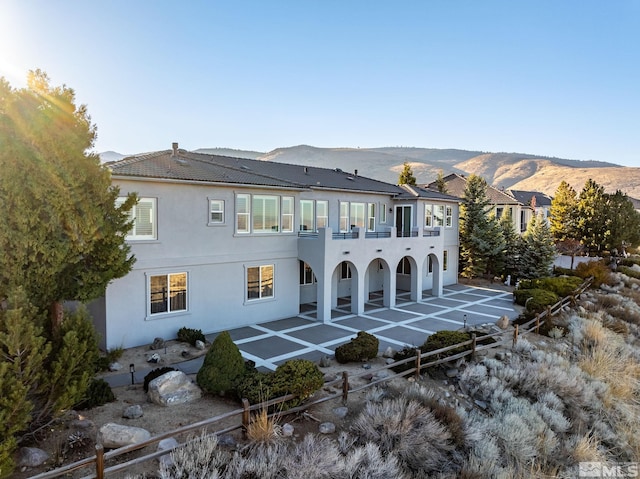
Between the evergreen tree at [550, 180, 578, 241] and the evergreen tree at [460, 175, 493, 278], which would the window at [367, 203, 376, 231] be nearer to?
the evergreen tree at [460, 175, 493, 278]

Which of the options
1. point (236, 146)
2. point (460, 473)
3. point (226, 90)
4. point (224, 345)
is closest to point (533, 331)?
point (460, 473)

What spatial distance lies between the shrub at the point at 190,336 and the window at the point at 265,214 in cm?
513

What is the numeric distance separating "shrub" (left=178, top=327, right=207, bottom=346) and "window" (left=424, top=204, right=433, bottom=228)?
1732cm

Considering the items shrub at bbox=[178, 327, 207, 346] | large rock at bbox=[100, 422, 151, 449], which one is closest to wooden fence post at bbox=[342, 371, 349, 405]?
large rock at bbox=[100, 422, 151, 449]

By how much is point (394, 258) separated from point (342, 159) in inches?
6196

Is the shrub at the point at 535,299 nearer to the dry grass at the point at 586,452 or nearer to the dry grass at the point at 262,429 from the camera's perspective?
the dry grass at the point at 586,452

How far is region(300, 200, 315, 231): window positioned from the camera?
20.8 metres

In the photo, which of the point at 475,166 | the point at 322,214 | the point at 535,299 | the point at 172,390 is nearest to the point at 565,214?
the point at 535,299

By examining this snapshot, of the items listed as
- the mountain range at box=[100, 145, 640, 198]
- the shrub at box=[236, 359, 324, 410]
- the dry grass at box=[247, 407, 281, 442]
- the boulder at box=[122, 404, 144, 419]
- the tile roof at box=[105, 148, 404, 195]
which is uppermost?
the mountain range at box=[100, 145, 640, 198]

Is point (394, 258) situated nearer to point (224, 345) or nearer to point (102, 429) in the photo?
point (224, 345)

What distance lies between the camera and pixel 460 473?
7.75 m

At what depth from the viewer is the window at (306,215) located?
20.8 metres

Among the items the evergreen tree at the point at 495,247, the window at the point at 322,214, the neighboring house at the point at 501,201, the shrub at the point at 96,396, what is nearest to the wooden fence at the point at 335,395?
the shrub at the point at 96,396

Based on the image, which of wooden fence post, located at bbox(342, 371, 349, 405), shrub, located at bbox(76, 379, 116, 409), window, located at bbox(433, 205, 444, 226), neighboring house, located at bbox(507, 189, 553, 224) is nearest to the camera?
shrub, located at bbox(76, 379, 116, 409)
